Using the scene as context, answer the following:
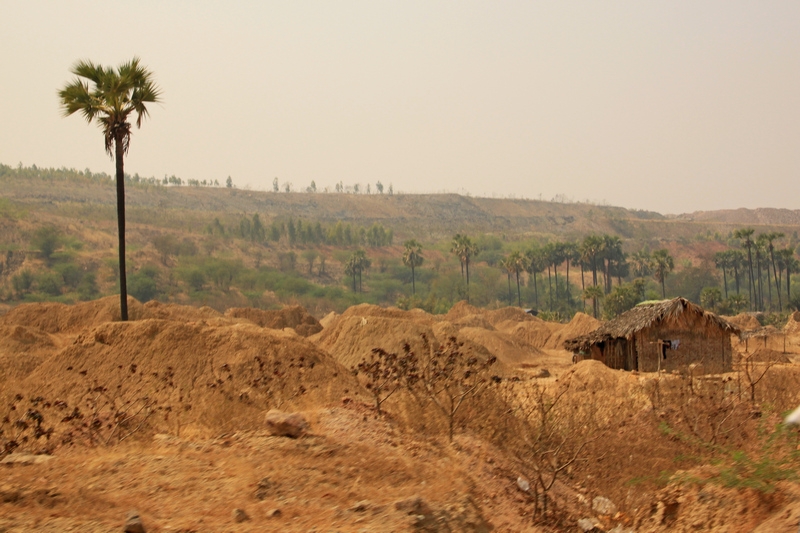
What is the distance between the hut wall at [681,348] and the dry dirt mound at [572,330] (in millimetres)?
17553

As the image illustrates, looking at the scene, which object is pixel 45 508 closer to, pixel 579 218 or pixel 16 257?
pixel 16 257

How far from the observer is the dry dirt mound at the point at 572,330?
4388 cm

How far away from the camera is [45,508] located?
23.4 ft

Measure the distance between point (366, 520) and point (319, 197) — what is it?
14758cm

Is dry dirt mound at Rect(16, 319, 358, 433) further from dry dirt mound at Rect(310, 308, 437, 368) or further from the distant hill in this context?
the distant hill

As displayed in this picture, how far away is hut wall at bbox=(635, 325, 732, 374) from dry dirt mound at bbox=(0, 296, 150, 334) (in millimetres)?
17414

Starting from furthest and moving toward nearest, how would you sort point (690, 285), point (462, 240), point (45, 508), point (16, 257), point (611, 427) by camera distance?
point (690, 285), point (462, 240), point (16, 257), point (611, 427), point (45, 508)

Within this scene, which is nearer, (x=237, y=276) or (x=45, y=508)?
(x=45, y=508)

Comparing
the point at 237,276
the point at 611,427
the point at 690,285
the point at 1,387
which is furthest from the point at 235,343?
the point at 690,285

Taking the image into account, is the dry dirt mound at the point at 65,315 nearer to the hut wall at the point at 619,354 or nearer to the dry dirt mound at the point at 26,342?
the dry dirt mound at the point at 26,342

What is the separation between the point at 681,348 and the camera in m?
25.6

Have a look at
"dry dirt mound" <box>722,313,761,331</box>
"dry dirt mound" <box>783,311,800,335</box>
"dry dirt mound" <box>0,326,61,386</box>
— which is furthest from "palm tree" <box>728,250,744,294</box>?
"dry dirt mound" <box>0,326,61,386</box>

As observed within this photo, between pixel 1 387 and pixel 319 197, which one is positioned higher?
pixel 319 197

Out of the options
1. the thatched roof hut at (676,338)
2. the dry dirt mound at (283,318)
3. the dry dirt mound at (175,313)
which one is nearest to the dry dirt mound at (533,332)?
the dry dirt mound at (283,318)
